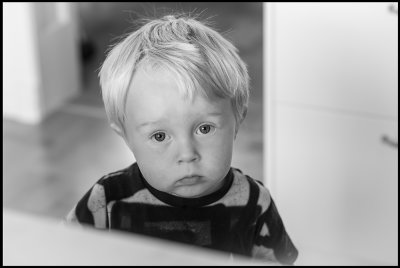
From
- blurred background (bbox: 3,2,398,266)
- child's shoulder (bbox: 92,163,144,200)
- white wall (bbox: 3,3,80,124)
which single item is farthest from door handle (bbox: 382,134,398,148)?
white wall (bbox: 3,3,80,124)

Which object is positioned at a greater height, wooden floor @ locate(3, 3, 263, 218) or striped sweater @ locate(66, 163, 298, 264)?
striped sweater @ locate(66, 163, 298, 264)

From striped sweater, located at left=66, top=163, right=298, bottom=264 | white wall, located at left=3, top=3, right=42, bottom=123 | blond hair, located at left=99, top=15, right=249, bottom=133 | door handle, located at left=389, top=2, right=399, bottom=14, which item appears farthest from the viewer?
white wall, located at left=3, top=3, right=42, bottom=123

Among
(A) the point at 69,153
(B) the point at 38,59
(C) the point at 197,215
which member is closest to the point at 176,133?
(C) the point at 197,215

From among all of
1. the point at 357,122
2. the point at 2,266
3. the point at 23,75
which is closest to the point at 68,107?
the point at 23,75

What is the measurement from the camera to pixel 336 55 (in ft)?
5.47

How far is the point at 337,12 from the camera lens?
1639 mm

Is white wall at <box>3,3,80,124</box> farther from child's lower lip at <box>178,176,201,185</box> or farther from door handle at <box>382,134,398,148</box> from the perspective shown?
child's lower lip at <box>178,176,201,185</box>

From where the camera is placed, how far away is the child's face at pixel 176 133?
89 centimetres

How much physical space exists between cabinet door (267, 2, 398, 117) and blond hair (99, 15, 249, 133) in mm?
746

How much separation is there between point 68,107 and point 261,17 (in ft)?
3.50

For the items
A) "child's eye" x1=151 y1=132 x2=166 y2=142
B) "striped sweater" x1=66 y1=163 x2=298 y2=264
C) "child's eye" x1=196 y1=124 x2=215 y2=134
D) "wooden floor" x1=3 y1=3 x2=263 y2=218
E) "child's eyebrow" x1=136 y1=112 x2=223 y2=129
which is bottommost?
"wooden floor" x1=3 y1=3 x2=263 y2=218

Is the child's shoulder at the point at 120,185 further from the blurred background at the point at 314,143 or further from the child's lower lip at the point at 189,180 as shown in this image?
the blurred background at the point at 314,143

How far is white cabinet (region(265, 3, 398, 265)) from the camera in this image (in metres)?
1.64

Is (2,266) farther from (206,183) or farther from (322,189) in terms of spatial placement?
(322,189)
